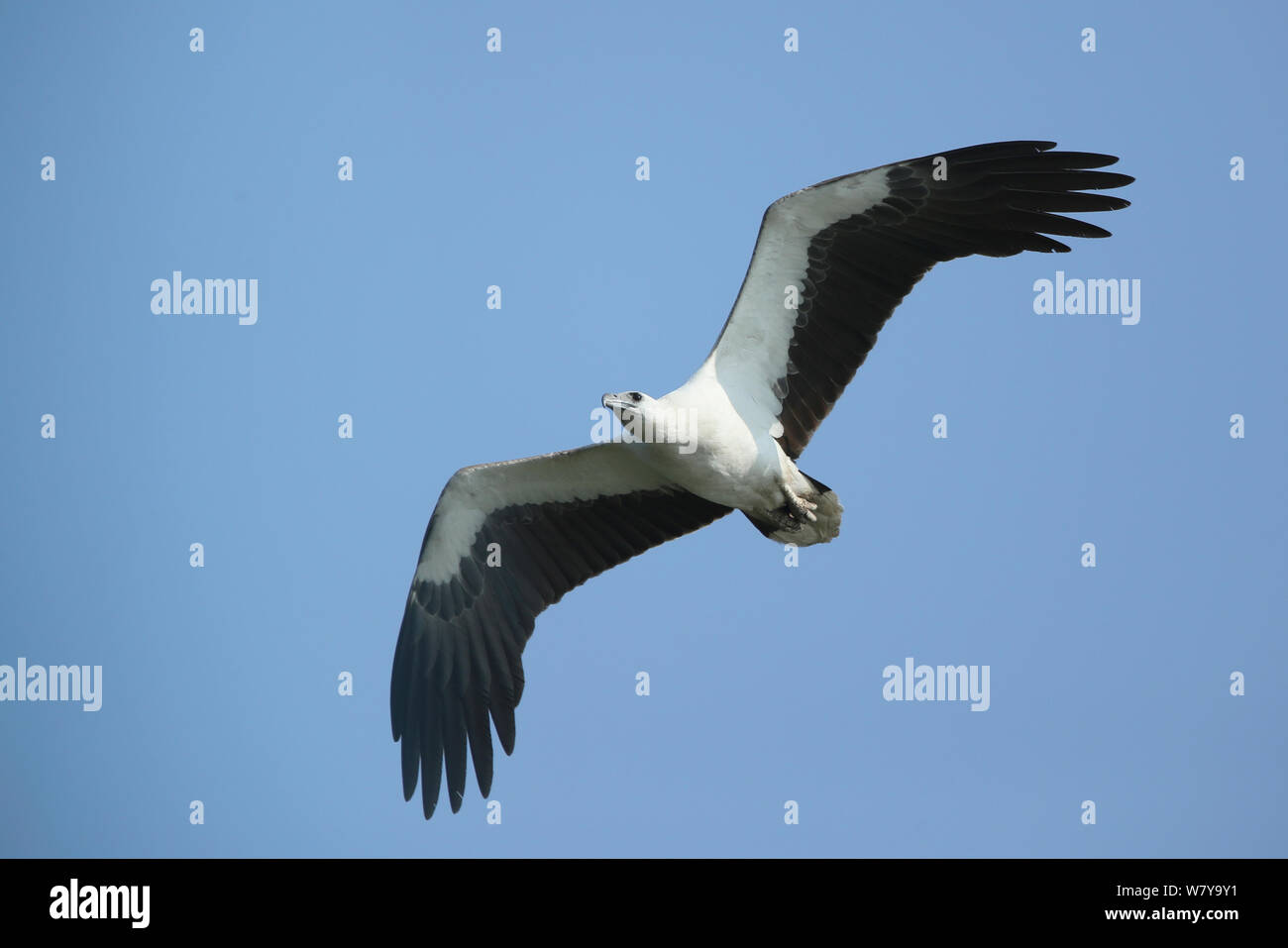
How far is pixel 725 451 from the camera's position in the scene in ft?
38.3

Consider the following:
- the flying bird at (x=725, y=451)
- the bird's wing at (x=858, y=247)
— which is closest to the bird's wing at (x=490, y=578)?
the flying bird at (x=725, y=451)

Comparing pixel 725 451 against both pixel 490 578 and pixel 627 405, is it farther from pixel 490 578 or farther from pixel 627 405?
pixel 490 578

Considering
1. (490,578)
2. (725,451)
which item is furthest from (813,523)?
(490,578)

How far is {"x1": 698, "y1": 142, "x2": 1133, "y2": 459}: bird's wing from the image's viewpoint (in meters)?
11.6

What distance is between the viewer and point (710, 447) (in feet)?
38.2

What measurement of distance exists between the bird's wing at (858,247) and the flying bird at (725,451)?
0.01m

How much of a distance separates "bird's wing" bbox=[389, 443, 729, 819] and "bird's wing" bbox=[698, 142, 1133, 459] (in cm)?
134

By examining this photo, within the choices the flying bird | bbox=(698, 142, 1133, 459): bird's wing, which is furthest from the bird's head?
bbox=(698, 142, 1133, 459): bird's wing

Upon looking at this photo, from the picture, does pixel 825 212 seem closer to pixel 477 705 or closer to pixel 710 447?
pixel 710 447

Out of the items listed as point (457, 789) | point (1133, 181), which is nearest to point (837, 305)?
point (1133, 181)

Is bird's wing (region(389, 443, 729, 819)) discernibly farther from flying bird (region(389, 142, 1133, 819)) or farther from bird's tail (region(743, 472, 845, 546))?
bird's tail (region(743, 472, 845, 546))

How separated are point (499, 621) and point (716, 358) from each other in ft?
10.6

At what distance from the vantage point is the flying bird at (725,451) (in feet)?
38.1
